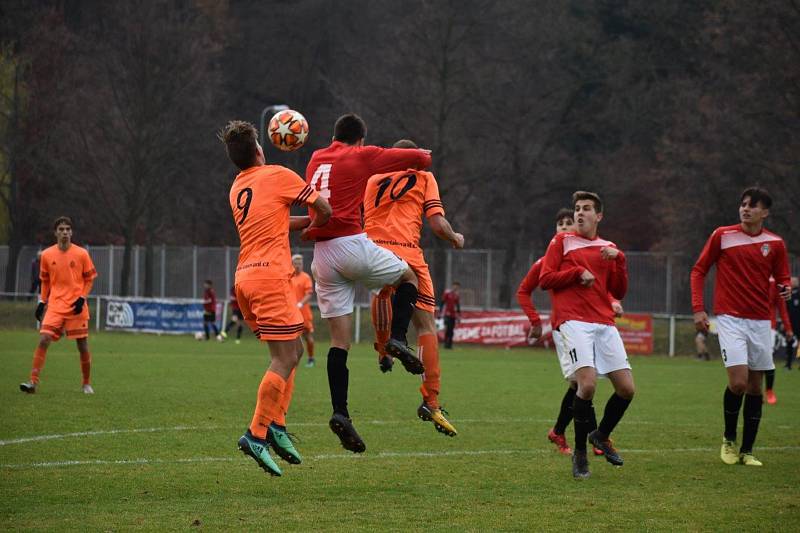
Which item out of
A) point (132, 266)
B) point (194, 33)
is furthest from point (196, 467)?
point (132, 266)

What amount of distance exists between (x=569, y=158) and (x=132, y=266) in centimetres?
1971

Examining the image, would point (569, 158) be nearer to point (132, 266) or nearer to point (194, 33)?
point (194, 33)

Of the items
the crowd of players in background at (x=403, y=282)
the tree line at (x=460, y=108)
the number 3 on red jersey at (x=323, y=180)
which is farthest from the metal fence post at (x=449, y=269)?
the number 3 on red jersey at (x=323, y=180)

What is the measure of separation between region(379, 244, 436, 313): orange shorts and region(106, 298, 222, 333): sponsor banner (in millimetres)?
29957

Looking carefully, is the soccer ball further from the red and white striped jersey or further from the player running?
the red and white striped jersey

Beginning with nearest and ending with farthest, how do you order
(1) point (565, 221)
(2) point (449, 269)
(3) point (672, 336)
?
(1) point (565, 221) → (3) point (672, 336) → (2) point (449, 269)

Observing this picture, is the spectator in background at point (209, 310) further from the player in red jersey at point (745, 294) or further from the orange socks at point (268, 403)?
the orange socks at point (268, 403)

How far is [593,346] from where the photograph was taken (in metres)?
10.5

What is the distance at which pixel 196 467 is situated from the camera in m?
10.4

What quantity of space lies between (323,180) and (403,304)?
1.56 metres

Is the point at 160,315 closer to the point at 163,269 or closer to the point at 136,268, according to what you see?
the point at 163,269

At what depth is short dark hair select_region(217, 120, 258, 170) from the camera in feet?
29.2

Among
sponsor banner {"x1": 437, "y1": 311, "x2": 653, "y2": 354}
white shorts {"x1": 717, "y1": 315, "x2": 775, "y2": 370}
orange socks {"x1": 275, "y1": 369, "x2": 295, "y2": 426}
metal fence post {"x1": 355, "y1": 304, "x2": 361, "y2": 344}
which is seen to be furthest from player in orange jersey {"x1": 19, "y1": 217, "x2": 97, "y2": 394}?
metal fence post {"x1": 355, "y1": 304, "x2": 361, "y2": 344}

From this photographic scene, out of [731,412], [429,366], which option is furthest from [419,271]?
[731,412]
